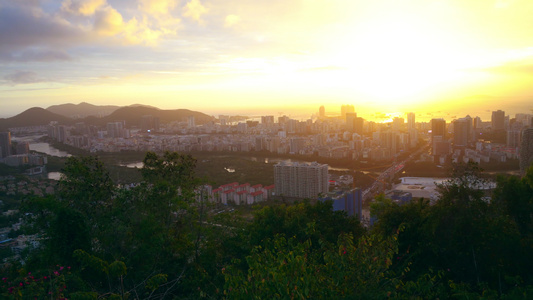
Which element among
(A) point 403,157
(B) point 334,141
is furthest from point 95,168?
(B) point 334,141

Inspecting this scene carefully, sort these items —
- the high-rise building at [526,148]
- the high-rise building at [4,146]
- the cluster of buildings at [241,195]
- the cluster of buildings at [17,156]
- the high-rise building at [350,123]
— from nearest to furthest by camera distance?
the high-rise building at [526,148], the cluster of buildings at [241,195], the cluster of buildings at [17,156], the high-rise building at [4,146], the high-rise building at [350,123]

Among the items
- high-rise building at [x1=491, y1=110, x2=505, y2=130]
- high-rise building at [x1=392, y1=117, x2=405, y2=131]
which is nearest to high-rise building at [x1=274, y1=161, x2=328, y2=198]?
high-rise building at [x1=491, y1=110, x2=505, y2=130]

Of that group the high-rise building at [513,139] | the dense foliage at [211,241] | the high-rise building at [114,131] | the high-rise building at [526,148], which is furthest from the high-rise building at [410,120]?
the dense foliage at [211,241]

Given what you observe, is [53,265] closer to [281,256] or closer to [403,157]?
[281,256]

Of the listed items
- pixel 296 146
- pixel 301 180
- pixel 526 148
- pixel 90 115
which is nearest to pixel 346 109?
pixel 296 146

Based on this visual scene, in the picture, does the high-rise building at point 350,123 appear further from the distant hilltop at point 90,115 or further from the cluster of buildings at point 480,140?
the distant hilltop at point 90,115

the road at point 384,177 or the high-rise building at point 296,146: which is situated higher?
the high-rise building at point 296,146

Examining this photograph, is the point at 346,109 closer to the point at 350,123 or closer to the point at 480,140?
the point at 350,123
